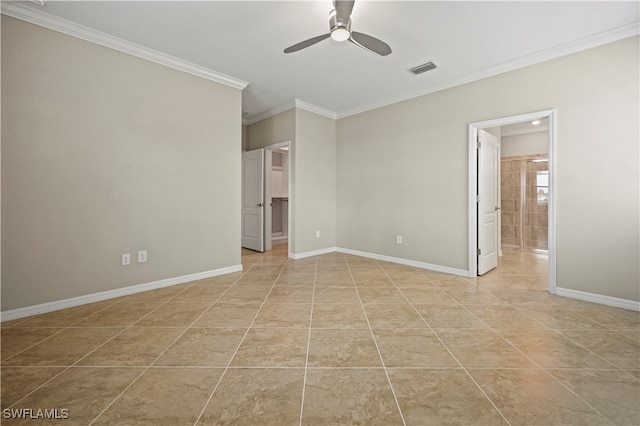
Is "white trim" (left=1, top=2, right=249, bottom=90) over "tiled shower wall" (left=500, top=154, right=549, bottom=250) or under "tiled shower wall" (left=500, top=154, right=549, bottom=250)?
over

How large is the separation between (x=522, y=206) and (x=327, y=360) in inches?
244

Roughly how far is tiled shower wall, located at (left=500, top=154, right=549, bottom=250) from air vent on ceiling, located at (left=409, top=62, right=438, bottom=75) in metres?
3.94

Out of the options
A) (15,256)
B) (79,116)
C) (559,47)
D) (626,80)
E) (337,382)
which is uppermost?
(559,47)

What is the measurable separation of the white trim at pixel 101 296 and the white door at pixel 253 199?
68.2 inches

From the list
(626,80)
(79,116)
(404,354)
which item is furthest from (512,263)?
(79,116)

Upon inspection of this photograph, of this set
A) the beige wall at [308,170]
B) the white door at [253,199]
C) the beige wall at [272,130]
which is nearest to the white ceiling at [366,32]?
the beige wall at [272,130]

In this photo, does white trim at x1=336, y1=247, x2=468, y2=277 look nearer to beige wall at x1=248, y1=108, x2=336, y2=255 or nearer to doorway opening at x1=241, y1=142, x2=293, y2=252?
beige wall at x1=248, y1=108, x2=336, y2=255

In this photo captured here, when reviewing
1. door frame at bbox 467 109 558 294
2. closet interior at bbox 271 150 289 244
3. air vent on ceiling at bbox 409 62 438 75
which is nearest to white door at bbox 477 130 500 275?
door frame at bbox 467 109 558 294

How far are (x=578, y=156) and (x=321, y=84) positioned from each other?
3.17m

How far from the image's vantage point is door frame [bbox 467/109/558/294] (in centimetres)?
301

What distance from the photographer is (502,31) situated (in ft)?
8.76

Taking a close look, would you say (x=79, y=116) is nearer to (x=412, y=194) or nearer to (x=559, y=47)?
(x=412, y=194)

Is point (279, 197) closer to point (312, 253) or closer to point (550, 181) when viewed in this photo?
point (312, 253)

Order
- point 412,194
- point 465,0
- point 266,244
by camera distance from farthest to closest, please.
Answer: point 266,244 → point 412,194 → point 465,0
